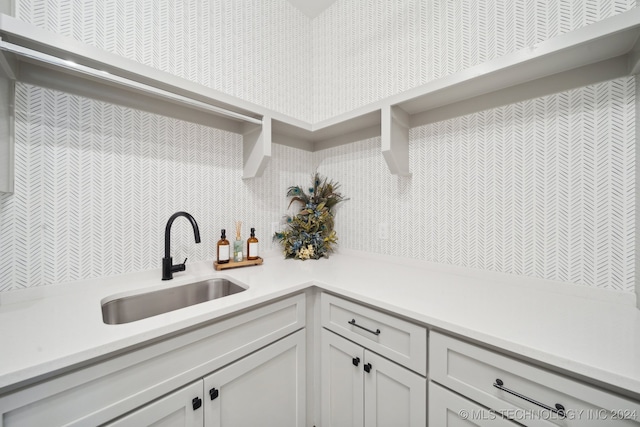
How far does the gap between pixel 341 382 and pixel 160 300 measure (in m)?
0.95

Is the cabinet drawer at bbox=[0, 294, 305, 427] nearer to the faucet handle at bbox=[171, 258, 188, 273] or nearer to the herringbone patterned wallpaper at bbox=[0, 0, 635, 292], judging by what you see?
the faucet handle at bbox=[171, 258, 188, 273]

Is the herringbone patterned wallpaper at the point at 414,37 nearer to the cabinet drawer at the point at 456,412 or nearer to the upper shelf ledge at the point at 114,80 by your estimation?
the upper shelf ledge at the point at 114,80

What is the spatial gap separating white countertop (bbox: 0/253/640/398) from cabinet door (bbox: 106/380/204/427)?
226 mm

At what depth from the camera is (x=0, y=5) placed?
2.78 feet

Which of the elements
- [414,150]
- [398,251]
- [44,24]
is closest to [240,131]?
[44,24]

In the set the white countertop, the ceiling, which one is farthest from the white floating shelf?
the ceiling

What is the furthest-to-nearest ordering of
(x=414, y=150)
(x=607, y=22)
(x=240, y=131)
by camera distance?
(x=240, y=131)
(x=414, y=150)
(x=607, y=22)

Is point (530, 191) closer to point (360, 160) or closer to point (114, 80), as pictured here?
point (360, 160)

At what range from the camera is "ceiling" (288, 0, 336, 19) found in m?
1.90

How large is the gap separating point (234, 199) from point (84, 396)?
42.9 inches

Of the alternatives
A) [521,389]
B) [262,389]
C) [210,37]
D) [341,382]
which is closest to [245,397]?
[262,389]

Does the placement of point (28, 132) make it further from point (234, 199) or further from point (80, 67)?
point (234, 199)

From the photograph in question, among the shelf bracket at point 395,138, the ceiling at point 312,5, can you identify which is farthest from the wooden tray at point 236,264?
the ceiling at point 312,5

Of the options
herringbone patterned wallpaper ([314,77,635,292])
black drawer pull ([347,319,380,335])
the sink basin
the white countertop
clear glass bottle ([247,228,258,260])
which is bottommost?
black drawer pull ([347,319,380,335])
